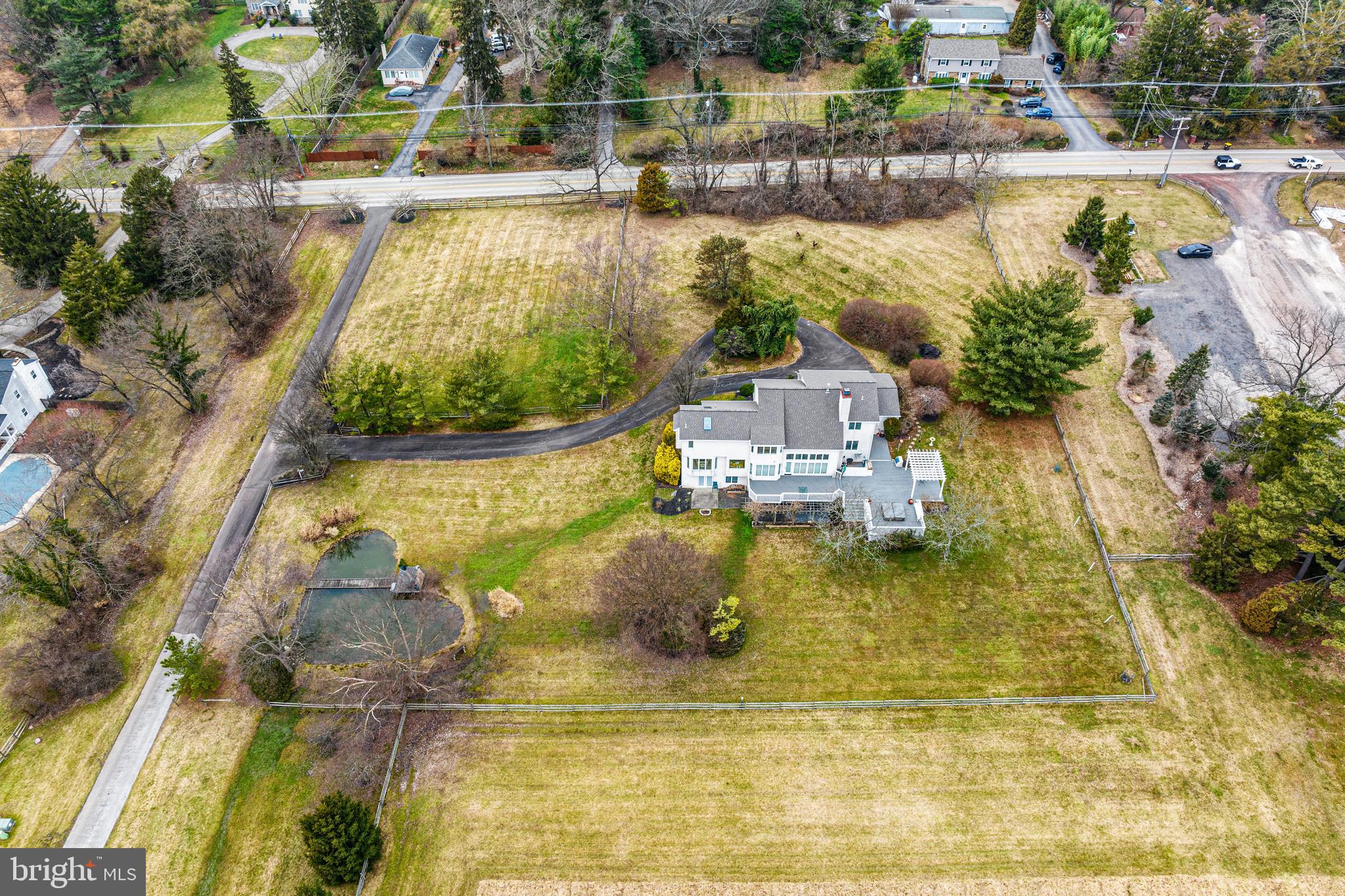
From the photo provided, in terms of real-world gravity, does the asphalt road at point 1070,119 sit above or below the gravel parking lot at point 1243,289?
above

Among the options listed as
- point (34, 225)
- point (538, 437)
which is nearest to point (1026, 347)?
point (538, 437)

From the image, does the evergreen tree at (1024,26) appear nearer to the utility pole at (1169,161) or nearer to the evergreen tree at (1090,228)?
the utility pole at (1169,161)

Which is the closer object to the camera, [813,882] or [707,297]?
[813,882]

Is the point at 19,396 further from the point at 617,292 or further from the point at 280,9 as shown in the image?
the point at 280,9

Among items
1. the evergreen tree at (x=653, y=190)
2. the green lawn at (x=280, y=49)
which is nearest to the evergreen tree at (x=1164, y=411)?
the evergreen tree at (x=653, y=190)

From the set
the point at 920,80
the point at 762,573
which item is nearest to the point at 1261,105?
the point at 920,80

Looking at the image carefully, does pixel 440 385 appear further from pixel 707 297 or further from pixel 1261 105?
pixel 1261 105
